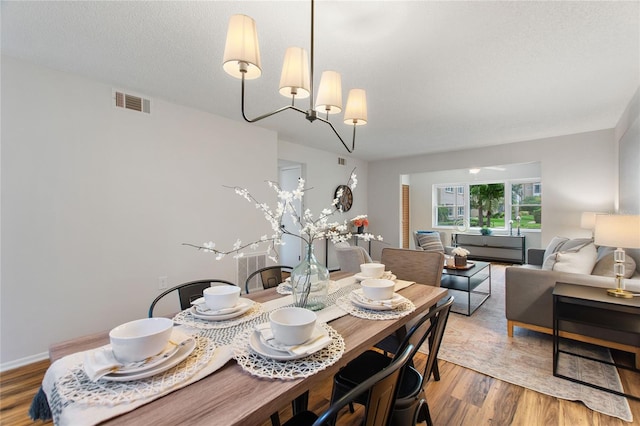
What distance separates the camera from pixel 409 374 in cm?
143

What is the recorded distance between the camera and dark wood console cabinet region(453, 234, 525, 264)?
6504mm

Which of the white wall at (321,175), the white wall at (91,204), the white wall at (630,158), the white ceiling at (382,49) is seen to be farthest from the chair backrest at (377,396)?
the white wall at (321,175)

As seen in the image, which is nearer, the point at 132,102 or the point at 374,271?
the point at 374,271

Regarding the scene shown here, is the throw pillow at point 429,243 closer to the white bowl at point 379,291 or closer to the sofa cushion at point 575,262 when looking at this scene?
the sofa cushion at point 575,262

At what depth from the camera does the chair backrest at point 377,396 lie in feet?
2.33

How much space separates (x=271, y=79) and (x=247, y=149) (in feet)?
4.80

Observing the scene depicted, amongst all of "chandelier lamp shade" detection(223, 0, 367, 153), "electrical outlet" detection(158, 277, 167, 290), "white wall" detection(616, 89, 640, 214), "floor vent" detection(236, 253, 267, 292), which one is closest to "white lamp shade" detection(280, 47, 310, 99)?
"chandelier lamp shade" detection(223, 0, 367, 153)

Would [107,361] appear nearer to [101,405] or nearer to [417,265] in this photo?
[101,405]

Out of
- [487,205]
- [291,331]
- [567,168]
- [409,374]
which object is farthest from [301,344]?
[487,205]

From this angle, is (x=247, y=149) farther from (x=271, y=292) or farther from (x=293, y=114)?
(x=271, y=292)

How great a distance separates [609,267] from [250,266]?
381cm

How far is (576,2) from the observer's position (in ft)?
5.39

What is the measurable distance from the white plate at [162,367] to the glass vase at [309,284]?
0.53m

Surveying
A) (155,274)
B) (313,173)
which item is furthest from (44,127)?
(313,173)
